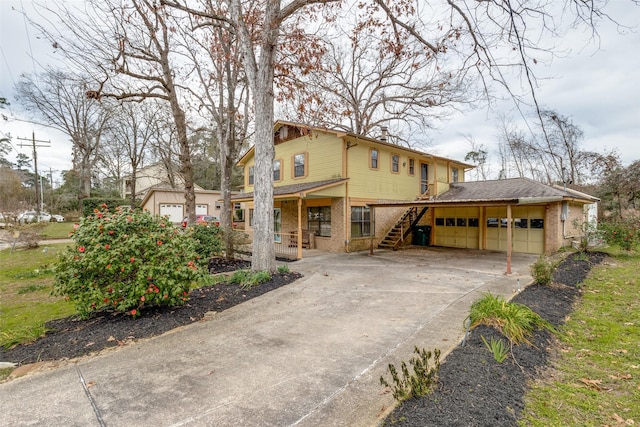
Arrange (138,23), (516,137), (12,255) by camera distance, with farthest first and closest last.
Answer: (516,137) < (12,255) < (138,23)

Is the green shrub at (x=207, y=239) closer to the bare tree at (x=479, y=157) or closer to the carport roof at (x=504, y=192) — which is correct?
the carport roof at (x=504, y=192)

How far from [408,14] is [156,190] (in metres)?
24.4

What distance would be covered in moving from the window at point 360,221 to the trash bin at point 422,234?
327 centimetres

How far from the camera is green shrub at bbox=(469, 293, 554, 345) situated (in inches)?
156

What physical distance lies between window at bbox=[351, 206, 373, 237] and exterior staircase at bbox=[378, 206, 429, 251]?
118 centimetres

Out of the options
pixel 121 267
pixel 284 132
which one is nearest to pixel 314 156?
pixel 284 132

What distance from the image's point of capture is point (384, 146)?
14938mm

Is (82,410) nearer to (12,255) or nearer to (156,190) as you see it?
(12,255)

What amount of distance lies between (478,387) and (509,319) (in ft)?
5.62

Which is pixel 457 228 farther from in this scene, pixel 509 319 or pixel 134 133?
pixel 134 133

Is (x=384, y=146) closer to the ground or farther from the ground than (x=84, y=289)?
farther from the ground

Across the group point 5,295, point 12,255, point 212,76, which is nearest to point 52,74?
point 212,76

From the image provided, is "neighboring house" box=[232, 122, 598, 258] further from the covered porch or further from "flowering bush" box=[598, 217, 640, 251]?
"flowering bush" box=[598, 217, 640, 251]

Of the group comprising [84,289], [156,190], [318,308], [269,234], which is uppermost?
[156,190]
